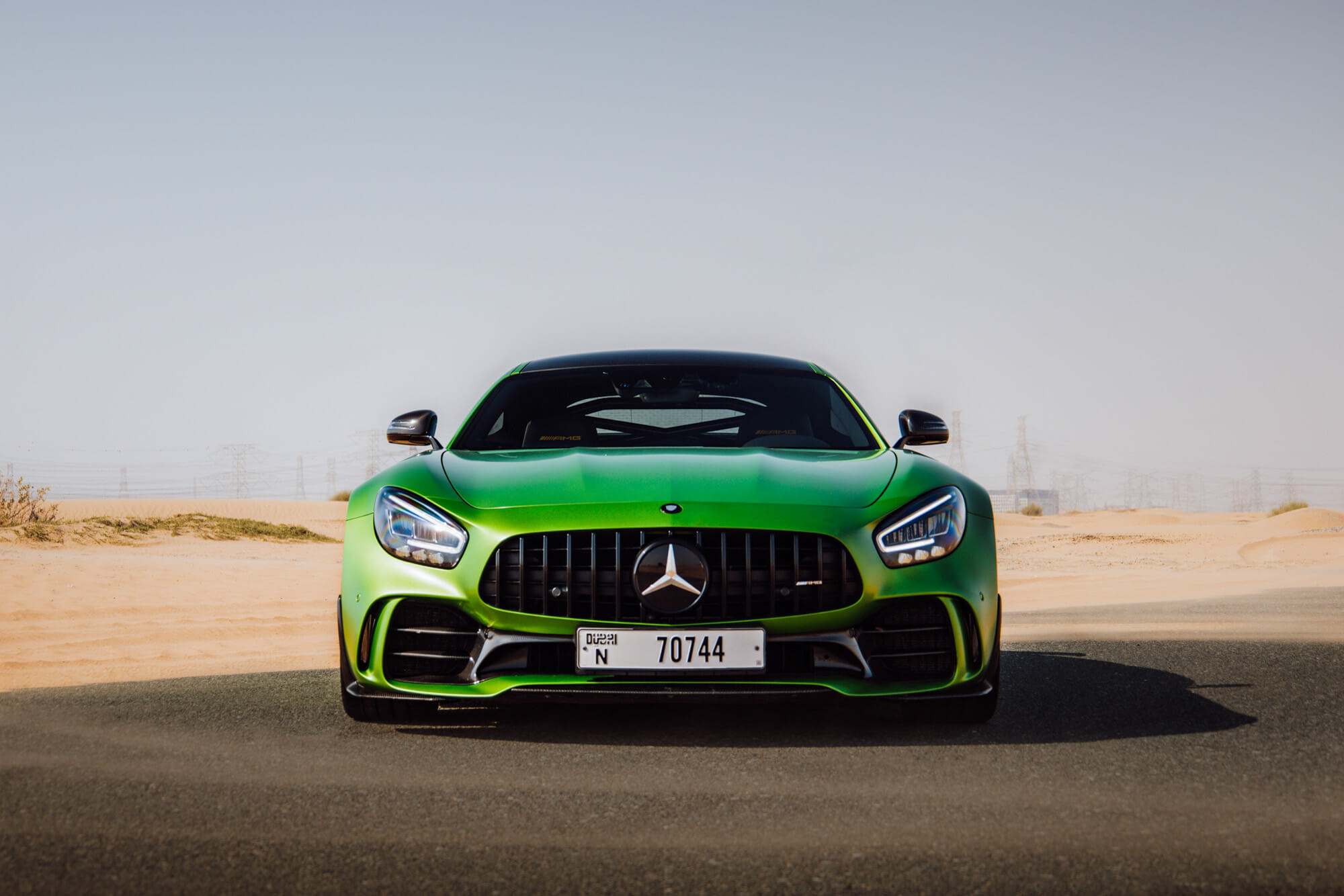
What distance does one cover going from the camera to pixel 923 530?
4141mm

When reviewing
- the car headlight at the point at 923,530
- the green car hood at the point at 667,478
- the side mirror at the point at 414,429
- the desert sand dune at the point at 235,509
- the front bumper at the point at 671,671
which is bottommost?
the desert sand dune at the point at 235,509

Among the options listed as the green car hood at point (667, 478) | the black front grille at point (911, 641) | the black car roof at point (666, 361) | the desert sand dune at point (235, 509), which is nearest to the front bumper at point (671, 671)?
the black front grille at point (911, 641)

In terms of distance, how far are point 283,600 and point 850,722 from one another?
9.94m

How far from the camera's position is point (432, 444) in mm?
5520

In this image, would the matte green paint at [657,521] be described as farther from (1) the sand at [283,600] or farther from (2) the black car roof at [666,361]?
(1) the sand at [283,600]

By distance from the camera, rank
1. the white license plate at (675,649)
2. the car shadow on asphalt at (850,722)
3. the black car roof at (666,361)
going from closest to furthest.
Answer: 1. the white license plate at (675,649)
2. the car shadow on asphalt at (850,722)
3. the black car roof at (666,361)

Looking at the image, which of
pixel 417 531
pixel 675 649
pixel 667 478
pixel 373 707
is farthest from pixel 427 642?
pixel 667 478

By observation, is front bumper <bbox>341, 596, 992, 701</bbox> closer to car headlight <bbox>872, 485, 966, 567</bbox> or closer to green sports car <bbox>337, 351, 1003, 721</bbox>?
green sports car <bbox>337, 351, 1003, 721</bbox>

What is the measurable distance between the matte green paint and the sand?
3.01 m

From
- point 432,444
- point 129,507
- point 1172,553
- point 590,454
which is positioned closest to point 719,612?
point 590,454

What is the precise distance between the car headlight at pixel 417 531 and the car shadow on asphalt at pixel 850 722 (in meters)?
0.53

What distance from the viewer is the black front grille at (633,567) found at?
3.96m

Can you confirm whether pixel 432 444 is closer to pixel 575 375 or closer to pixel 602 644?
pixel 575 375

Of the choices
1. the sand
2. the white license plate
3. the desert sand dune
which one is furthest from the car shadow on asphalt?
the desert sand dune
